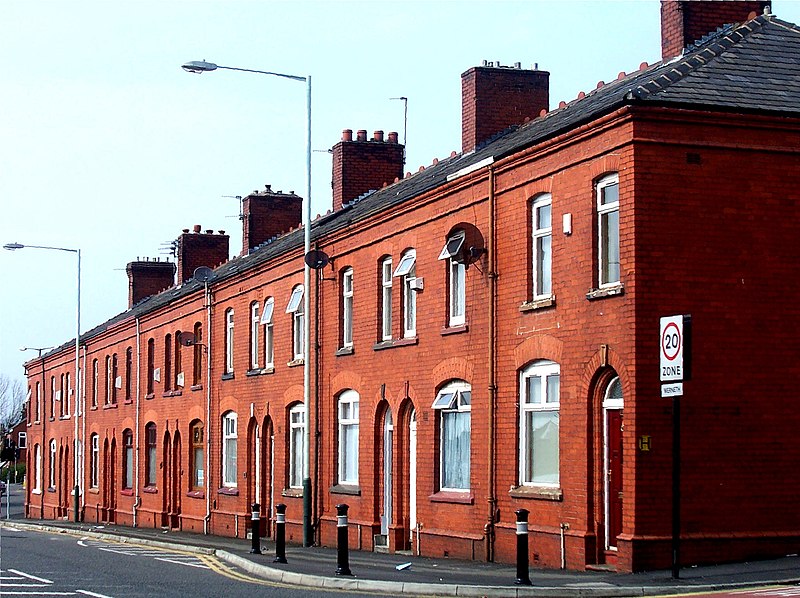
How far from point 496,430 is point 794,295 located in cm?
553

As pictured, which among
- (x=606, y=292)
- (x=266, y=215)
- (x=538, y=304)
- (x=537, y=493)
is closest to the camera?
(x=606, y=292)

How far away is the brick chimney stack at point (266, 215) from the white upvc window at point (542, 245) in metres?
24.8

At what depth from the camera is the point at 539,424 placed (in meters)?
21.4

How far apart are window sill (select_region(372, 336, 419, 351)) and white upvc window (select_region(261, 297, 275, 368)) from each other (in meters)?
7.52

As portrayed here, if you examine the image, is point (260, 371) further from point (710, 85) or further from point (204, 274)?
point (710, 85)

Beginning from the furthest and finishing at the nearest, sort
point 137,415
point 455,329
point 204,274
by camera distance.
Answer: point 137,415
point 204,274
point 455,329

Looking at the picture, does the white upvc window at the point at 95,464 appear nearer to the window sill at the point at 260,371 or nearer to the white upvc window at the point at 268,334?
the window sill at the point at 260,371

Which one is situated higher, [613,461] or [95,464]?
[613,461]

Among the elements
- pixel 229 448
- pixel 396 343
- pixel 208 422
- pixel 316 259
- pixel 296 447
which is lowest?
pixel 229 448

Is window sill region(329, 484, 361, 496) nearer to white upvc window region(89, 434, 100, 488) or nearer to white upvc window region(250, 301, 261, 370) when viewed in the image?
white upvc window region(250, 301, 261, 370)

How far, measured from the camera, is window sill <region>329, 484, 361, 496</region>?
1137 inches

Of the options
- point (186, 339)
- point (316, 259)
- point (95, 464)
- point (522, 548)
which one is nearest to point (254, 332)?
point (186, 339)

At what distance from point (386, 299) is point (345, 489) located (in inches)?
174

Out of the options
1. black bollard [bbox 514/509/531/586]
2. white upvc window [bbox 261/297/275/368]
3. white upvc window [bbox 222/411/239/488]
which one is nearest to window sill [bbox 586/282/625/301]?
black bollard [bbox 514/509/531/586]
